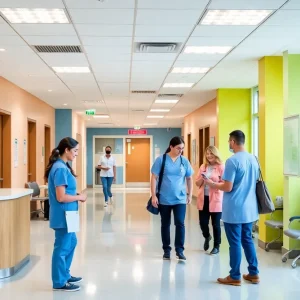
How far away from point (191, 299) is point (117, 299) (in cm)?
70

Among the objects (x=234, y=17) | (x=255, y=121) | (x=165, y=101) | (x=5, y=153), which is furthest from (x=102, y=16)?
(x=165, y=101)

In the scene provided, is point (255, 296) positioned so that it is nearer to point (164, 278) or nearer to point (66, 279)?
point (164, 278)

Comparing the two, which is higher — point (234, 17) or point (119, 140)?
point (234, 17)

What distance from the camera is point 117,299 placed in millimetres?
4531

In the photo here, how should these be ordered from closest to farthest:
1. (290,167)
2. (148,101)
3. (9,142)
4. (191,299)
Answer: (191,299), (290,167), (9,142), (148,101)

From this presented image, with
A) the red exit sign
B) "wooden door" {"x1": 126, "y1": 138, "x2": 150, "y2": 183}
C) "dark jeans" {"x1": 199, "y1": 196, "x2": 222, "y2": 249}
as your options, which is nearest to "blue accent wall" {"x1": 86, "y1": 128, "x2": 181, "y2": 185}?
"wooden door" {"x1": 126, "y1": 138, "x2": 150, "y2": 183}

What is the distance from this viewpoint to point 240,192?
15.9ft

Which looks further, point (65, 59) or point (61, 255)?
point (65, 59)

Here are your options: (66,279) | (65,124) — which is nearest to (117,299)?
(66,279)

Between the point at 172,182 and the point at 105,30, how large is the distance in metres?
2.02

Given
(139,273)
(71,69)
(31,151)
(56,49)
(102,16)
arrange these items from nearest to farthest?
(102,16) → (139,273) → (56,49) → (71,69) → (31,151)

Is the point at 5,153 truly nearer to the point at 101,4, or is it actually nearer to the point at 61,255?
the point at 61,255

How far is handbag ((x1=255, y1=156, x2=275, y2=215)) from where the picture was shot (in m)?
4.84

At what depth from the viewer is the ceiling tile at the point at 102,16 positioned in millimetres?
4953
